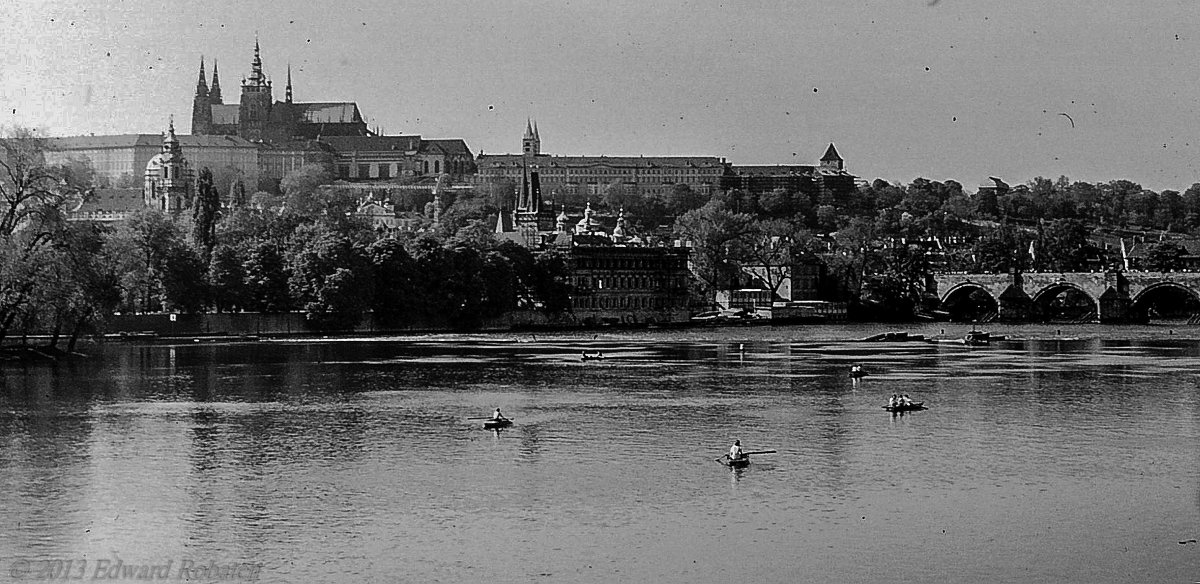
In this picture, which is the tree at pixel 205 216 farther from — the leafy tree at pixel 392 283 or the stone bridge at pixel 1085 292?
the stone bridge at pixel 1085 292

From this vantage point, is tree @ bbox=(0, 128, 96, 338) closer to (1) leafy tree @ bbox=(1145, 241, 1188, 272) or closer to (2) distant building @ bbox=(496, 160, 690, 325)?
(2) distant building @ bbox=(496, 160, 690, 325)

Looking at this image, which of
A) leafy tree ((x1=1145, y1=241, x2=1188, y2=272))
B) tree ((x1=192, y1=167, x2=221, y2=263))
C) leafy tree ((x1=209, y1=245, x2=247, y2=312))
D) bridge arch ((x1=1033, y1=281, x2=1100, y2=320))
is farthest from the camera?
leafy tree ((x1=1145, y1=241, x2=1188, y2=272))

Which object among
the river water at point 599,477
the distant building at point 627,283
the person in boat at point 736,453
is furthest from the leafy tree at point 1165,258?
the person in boat at point 736,453

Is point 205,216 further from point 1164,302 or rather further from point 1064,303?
point 1164,302

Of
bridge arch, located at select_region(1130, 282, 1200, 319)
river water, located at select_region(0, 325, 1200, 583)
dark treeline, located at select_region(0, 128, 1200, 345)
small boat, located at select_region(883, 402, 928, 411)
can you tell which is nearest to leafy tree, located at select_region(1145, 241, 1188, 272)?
dark treeline, located at select_region(0, 128, 1200, 345)

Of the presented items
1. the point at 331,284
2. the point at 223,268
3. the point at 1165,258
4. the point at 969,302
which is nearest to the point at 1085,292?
the point at 969,302

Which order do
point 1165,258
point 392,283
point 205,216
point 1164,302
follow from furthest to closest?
point 1165,258, point 1164,302, point 205,216, point 392,283

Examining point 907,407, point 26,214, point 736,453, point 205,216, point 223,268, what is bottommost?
point 736,453
